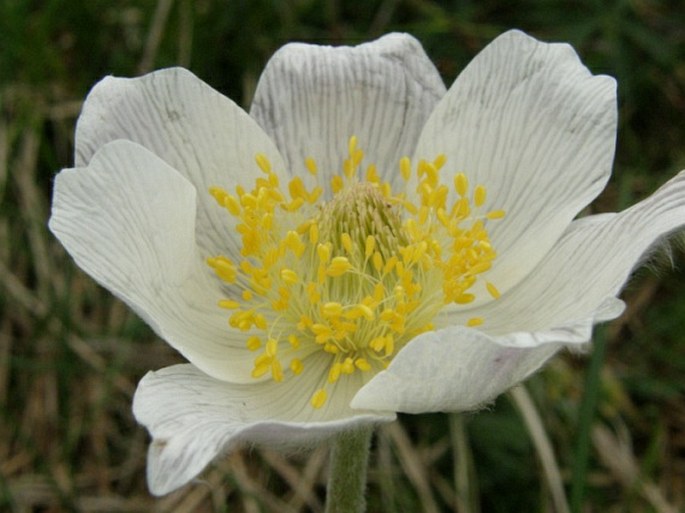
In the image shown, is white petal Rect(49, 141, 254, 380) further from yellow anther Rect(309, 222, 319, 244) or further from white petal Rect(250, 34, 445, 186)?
white petal Rect(250, 34, 445, 186)

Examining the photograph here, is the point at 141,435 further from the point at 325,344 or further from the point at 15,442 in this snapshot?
the point at 325,344

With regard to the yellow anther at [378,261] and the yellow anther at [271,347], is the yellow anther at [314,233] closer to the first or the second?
the yellow anther at [378,261]

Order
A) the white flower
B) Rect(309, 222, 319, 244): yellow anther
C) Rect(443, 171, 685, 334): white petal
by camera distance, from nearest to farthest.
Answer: Rect(443, 171, 685, 334): white petal → the white flower → Rect(309, 222, 319, 244): yellow anther

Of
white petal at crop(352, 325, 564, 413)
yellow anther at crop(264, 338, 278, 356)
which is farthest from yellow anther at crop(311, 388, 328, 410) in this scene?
white petal at crop(352, 325, 564, 413)

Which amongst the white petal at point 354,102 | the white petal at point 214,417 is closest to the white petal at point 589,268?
the white petal at point 214,417

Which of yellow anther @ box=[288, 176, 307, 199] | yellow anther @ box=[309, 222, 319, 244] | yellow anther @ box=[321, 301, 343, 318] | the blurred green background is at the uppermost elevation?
yellow anther @ box=[288, 176, 307, 199]

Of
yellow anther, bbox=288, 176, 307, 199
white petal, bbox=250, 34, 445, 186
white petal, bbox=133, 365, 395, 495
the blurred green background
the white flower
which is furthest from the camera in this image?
the blurred green background
